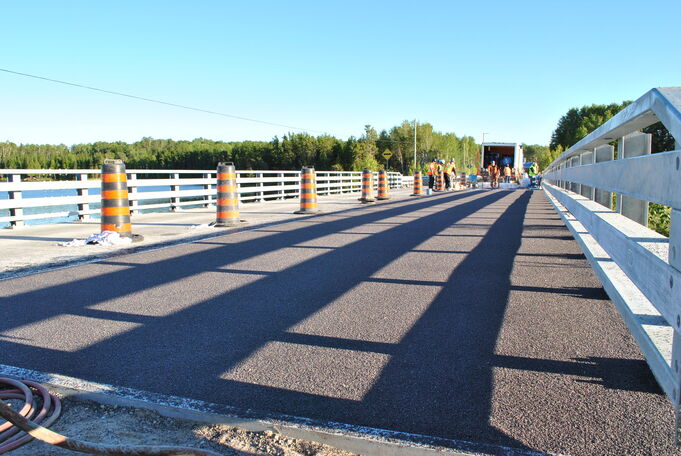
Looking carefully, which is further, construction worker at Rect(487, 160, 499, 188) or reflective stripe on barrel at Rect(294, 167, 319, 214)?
construction worker at Rect(487, 160, 499, 188)

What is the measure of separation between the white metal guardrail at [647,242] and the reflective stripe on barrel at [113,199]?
661 cm

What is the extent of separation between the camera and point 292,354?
3.14 meters

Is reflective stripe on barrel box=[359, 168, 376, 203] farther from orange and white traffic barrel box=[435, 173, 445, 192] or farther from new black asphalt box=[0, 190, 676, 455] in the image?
new black asphalt box=[0, 190, 676, 455]

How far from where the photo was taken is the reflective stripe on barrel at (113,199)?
27.2 ft

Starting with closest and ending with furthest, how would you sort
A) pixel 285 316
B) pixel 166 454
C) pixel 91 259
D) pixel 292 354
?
1. pixel 166 454
2. pixel 292 354
3. pixel 285 316
4. pixel 91 259

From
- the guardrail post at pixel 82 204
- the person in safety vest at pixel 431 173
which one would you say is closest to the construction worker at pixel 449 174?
the person in safety vest at pixel 431 173

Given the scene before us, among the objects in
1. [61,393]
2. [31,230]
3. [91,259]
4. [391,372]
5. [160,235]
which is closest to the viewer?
[61,393]

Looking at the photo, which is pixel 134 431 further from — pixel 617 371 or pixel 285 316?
pixel 617 371

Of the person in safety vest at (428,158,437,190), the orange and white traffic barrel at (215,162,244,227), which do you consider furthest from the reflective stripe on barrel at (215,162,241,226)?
the person in safety vest at (428,158,437,190)

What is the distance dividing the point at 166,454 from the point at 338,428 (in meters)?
0.68

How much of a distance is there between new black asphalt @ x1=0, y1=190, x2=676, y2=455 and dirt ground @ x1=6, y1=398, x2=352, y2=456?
0.23 metres

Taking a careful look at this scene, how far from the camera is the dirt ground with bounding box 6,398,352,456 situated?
2127mm

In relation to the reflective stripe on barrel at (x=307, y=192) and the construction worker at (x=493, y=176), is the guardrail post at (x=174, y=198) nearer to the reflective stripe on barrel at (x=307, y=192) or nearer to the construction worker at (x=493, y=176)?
the reflective stripe on barrel at (x=307, y=192)

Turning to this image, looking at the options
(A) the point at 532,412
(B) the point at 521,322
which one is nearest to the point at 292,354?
(A) the point at 532,412
